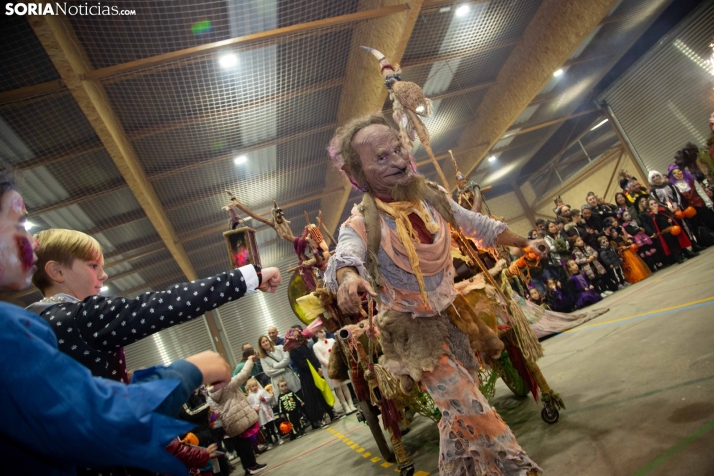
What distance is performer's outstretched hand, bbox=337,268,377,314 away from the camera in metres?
1.91

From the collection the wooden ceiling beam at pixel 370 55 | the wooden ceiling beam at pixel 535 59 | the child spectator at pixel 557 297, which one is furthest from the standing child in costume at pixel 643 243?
the wooden ceiling beam at pixel 370 55

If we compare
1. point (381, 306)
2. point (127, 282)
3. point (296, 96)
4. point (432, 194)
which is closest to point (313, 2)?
point (296, 96)

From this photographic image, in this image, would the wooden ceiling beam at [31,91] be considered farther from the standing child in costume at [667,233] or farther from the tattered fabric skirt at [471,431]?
the standing child in costume at [667,233]

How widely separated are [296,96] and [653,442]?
7.53 metres

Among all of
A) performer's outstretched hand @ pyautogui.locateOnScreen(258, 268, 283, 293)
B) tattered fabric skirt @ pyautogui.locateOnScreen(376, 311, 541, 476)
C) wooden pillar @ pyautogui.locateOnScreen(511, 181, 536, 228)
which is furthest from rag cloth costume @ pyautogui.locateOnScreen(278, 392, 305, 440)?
wooden pillar @ pyautogui.locateOnScreen(511, 181, 536, 228)

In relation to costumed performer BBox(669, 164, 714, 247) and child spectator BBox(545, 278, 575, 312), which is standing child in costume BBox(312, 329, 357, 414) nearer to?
child spectator BBox(545, 278, 575, 312)

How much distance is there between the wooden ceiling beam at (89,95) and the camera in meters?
5.22

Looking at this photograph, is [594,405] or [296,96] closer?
[594,405]

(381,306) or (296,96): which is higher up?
(296,96)

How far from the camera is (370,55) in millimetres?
7840

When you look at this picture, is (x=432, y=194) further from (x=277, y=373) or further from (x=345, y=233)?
(x=277, y=373)

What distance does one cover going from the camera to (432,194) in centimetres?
268

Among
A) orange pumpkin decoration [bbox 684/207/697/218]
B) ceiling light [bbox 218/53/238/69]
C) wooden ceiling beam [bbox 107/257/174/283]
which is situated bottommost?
orange pumpkin decoration [bbox 684/207/697/218]

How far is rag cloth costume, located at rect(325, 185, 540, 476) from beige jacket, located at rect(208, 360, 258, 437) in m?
4.64
